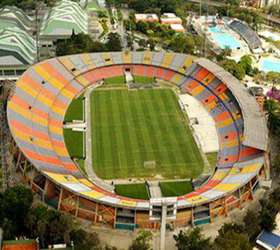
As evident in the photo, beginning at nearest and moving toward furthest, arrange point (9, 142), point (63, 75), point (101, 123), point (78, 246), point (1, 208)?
point (78, 246)
point (1, 208)
point (9, 142)
point (101, 123)
point (63, 75)

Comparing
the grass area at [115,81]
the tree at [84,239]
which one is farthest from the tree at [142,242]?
the grass area at [115,81]

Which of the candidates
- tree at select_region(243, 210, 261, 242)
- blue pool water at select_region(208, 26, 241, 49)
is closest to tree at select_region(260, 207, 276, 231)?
tree at select_region(243, 210, 261, 242)

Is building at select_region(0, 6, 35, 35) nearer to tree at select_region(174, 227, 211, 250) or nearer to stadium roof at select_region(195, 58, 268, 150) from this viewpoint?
stadium roof at select_region(195, 58, 268, 150)

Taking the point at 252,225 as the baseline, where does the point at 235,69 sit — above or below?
above

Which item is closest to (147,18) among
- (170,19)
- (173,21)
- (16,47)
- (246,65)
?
(170,19)

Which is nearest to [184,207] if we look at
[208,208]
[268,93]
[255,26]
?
[208,208]

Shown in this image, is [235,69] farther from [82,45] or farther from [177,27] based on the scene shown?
[82,45]

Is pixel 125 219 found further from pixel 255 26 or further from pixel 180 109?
pixel 255 26
